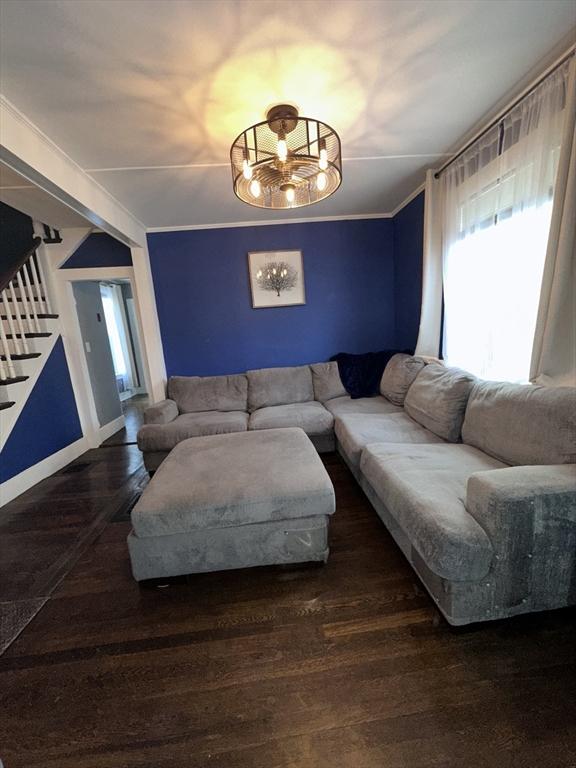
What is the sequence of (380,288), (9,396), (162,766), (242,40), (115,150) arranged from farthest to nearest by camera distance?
(380,288) → (9,396) → (115,150) → (242,40) → (162,766)

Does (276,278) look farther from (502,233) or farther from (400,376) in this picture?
(502,233)

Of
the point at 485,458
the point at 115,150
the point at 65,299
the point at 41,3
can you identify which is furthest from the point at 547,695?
the point at 65,299

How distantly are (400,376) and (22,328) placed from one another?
12.3 ft

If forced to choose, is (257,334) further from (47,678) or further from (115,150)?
(47,678)

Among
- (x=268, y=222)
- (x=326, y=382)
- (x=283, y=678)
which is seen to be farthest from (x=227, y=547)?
(x=268, y=222)

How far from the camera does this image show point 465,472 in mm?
1629

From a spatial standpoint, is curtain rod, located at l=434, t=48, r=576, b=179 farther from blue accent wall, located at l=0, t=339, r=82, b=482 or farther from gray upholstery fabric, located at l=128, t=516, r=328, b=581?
blue accent wall, located at l=0, t=339, r=82, b=482

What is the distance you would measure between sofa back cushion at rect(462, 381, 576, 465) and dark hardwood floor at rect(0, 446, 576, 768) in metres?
0.68

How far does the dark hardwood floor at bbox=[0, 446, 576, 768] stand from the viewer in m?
0.96

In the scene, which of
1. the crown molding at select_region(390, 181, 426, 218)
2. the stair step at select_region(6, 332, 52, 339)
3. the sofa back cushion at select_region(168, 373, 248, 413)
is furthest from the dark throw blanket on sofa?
the stair step at select_region(6, 332, 52, 339)

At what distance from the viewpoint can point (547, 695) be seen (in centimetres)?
104

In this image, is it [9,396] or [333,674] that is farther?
[9,396]

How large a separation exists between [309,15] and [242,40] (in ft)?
0.96

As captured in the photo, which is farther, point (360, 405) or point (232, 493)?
point (360, 405)
